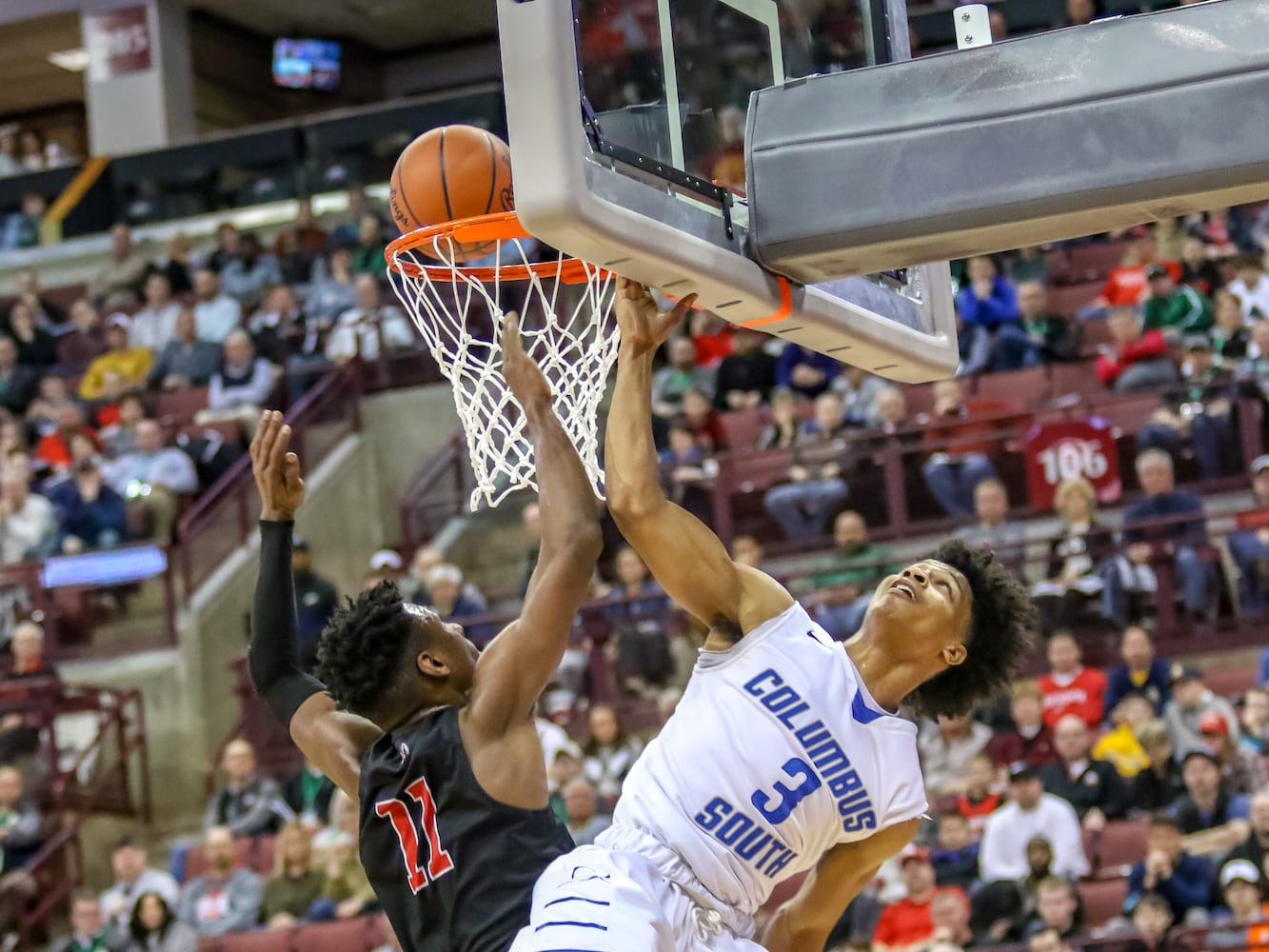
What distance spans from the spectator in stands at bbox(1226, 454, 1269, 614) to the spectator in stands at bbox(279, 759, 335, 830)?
179 inches

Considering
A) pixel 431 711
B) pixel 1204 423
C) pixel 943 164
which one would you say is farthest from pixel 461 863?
pixel 1204 423

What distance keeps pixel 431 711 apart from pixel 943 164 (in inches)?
54.7

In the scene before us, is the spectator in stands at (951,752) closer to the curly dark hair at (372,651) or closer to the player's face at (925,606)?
the player's face at (925,606)

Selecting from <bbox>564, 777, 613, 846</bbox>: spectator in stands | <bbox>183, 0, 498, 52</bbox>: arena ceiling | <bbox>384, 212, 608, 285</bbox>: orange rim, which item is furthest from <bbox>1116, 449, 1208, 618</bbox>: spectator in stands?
<bbox>183, 0, 498, 52</bbox>: arena ceiling

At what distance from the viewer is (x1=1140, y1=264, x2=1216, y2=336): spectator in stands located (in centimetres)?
993

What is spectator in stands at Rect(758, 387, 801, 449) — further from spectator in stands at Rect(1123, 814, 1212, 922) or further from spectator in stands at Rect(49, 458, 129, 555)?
spectator in stands at Rect(49, 458, 129, 555)

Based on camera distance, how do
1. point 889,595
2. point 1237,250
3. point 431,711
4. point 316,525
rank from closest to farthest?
point 431,711
point 889,595
point 1237,250
point 316,525

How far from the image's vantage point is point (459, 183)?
444 cm

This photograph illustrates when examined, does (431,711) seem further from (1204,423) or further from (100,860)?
(100,860)

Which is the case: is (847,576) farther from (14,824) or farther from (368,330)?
(368,330)

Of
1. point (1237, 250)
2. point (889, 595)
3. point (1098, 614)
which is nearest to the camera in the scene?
point (889, 595)

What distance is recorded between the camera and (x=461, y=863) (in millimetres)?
3359

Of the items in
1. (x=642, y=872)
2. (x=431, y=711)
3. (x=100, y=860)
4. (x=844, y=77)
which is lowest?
(x=100, y=860)

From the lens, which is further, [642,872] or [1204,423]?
[1204,423]
